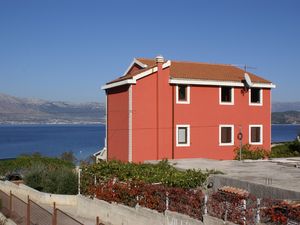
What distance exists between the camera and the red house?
28.1 meters

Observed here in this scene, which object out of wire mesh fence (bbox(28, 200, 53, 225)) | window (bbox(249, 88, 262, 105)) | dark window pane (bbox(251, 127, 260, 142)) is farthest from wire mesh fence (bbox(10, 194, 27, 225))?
window (bbox(249, 88, 262, 105))

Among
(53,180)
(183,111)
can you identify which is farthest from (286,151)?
(53,180)

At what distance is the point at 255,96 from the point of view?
32.2 metres

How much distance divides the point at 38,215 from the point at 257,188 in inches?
272

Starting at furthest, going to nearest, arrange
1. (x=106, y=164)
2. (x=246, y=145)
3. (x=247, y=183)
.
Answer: (x=246, y=145), (x=106, y=164), (x=247, y=183)

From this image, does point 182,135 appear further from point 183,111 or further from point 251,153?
point 251,153

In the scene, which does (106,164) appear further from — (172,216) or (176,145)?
(176,145)

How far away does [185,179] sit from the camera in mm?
16953

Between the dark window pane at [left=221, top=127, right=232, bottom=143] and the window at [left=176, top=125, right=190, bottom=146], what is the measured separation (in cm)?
276

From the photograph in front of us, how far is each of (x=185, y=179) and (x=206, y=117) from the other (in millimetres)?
13546

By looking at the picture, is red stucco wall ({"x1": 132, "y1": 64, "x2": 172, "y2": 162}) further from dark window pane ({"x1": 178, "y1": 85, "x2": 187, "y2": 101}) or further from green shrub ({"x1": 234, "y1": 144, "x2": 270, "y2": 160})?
green shrub ({"x1": 234, "y1": 144, "x2": 270, "y2": 160})

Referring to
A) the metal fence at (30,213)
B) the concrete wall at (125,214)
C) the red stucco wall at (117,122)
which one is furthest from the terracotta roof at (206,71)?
the metal fence at (30,213)

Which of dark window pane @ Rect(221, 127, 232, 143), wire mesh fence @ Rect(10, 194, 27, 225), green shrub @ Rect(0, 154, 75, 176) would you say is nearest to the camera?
wire mesh fence @ Rect(10, 194, 27, 225)

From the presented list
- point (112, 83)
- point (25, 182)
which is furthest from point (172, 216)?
point (112, 83)
